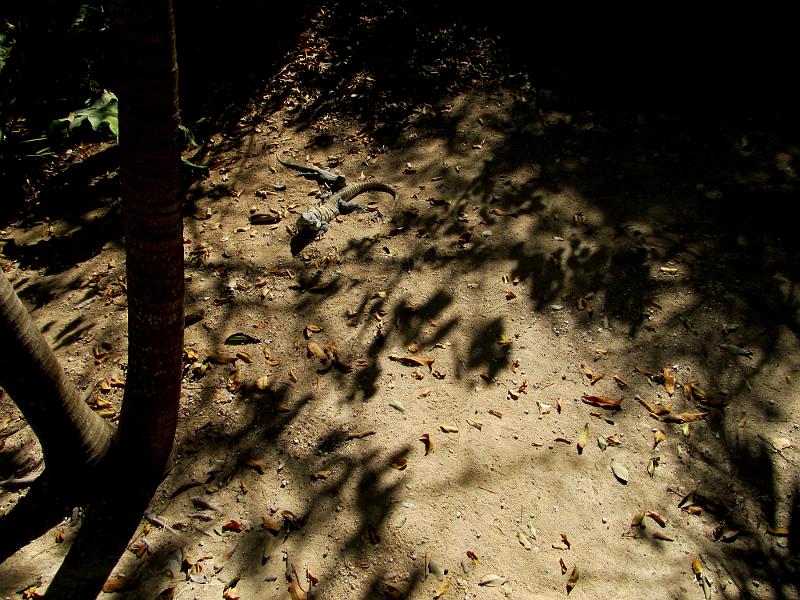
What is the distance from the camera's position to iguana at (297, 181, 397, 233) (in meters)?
5.27

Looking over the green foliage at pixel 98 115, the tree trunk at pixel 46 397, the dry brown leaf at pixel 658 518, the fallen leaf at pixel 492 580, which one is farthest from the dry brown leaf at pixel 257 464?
the green foliage at pixel 98 115

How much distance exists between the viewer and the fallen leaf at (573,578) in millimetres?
2953

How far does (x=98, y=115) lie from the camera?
16.5 ft

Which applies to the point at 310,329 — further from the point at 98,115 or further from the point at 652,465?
the point at 98,115

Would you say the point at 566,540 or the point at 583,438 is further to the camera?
the point at 583,438

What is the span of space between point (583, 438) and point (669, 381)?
89 cm

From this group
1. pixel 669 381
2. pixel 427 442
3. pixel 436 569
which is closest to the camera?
pixel 436 569

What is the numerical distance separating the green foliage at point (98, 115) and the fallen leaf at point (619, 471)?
4960mm

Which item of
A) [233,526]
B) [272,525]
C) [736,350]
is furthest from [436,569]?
[736,350]

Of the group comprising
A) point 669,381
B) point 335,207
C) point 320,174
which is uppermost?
point 320,174

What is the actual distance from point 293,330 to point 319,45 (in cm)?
582

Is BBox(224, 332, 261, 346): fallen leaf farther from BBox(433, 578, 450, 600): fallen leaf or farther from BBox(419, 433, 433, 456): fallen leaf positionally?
BBox(433, 578, 450, 600): fallen leaf

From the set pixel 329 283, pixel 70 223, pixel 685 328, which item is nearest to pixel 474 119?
Result: pixel 329 283

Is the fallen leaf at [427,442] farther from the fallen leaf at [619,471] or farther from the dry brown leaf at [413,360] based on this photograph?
the fallen leaf at [619,471]
